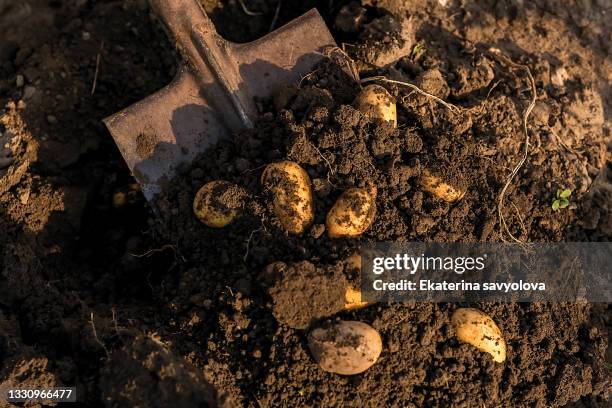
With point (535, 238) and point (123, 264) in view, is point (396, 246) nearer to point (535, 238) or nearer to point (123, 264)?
point (535, 238)

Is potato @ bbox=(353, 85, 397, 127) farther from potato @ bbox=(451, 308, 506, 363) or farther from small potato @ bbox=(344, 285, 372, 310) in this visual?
potato @ bbox=(451, 308, 506, 363)

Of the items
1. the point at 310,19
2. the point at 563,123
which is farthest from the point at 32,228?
the point at 563,123

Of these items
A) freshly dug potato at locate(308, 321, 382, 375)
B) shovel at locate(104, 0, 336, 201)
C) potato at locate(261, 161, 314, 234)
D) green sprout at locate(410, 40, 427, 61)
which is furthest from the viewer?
green sprout at locate(410, 40, 427, 61)

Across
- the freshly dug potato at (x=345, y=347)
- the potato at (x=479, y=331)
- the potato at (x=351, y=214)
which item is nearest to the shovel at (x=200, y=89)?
the potato at (x=351, y=214)

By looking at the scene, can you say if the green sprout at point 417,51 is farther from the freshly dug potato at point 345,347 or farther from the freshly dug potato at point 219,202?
the freshly dug potato at point 345,347

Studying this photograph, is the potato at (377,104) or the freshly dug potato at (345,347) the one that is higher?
the potato at (377,104)

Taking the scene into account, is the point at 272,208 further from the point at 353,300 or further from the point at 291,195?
the point at 353,300

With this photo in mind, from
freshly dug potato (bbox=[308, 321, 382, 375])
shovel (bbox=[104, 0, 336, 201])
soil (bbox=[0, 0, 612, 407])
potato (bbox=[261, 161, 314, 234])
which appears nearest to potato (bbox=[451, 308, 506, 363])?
soil (bbox=[0, 0, 612, 407])
